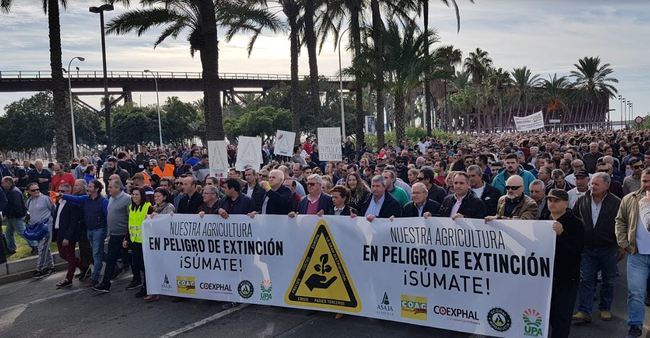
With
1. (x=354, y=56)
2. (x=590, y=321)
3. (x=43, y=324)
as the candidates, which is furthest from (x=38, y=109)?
(x=590, y=321)

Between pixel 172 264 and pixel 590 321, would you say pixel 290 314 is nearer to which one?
pixel 172 264

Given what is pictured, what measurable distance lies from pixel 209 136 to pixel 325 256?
40.5ft

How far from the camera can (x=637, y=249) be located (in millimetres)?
5621

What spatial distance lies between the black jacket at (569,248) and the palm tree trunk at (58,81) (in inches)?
691

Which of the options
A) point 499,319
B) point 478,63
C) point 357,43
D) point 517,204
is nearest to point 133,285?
point 499,319

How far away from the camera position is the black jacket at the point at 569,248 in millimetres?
5215

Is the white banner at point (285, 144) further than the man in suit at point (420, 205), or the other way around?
the white banner at point (285, 144)

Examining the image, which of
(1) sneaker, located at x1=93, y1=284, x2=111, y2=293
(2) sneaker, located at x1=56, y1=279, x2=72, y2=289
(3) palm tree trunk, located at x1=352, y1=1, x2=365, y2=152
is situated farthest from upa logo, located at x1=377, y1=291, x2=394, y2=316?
(3) palm tree trunk, located at x1=352, y1=1, x2=365, y2=152

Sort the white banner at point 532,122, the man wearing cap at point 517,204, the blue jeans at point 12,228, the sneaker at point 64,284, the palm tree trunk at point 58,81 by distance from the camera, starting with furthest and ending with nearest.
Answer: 1. the white banner at point 532,122
2. the palm tree trunk at point 58,81
3. the blue jeans at point 12,228
4. the sneaker at point 64,284
5. the man wearing cap at point 517,204

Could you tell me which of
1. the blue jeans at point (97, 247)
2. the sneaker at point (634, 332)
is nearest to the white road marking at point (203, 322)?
the blue jeans at point (97, 247)

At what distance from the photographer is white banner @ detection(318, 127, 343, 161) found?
14.8m

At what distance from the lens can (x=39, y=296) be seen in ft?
28.3

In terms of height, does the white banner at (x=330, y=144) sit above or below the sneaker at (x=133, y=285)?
above

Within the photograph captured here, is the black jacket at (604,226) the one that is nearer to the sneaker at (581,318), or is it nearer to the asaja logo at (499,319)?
the sneaker at (581,318)
